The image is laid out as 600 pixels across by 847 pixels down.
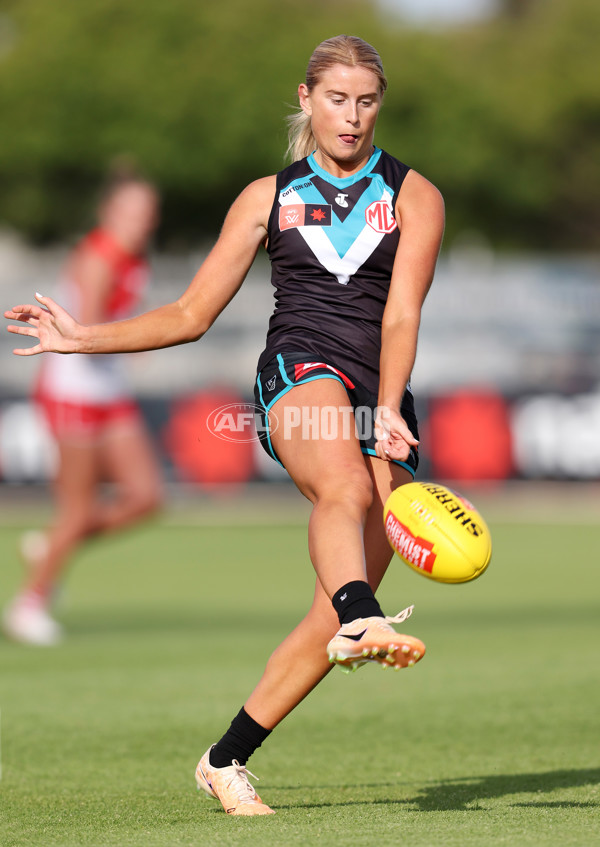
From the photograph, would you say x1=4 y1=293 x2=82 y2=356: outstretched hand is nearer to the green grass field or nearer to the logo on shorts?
the logo on shorts

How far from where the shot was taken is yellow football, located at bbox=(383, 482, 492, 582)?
445 cm

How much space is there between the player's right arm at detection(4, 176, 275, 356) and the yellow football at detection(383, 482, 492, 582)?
3.26ft

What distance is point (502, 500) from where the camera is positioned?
67.6 feet

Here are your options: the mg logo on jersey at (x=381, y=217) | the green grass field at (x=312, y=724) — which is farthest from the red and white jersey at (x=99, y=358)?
the mg logo on jersey at (x=381, y=217)

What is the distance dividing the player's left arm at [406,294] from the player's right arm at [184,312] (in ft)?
1.59

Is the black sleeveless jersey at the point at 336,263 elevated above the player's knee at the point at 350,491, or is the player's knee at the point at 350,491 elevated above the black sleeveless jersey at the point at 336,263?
the black sleeveless jersey at the point at 336,263

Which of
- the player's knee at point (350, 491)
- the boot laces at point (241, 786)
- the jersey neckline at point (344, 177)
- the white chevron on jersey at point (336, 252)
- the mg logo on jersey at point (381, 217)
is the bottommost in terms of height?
the boot laces at point (241, 786)

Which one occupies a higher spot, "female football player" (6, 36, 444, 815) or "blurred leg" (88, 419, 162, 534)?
"female football player" (6, 36, 444, 815)

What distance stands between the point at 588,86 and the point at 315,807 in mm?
43933

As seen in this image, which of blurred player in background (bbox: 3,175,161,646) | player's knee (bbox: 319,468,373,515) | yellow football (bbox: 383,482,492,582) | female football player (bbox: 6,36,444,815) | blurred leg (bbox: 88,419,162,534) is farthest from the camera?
blurred leg (bbox: 88,419,162,534)

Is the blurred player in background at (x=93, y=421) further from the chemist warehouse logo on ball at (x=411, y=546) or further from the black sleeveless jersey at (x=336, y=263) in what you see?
the chemist warehouse logo on ball at (x=411, y=546)

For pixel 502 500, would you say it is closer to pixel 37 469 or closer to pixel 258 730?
pixel 37 469

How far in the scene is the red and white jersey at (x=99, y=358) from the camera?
9859 mm

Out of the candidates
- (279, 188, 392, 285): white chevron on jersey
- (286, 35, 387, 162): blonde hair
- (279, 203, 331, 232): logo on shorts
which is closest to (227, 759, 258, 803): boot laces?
(279, 188, 392, 285): white chevron on jersey
